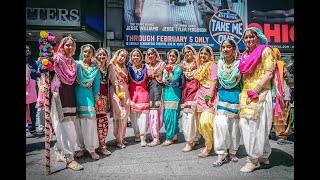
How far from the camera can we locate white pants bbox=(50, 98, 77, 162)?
3332mm

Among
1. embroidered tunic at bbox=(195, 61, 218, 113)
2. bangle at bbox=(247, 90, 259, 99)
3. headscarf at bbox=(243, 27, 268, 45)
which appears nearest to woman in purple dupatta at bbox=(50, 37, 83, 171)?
embroidered tunic at bbox=(195, 61, 218, 113)

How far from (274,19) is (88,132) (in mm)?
11739

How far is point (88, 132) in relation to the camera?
368 cm

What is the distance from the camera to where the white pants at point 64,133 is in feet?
10.9

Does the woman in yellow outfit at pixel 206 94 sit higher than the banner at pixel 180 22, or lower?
lower

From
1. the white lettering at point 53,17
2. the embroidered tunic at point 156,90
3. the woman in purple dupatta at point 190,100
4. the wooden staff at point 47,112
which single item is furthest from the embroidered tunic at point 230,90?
the white lettering at point 53,17

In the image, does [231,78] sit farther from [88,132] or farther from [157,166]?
[88,132]

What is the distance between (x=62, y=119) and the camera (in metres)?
3.36

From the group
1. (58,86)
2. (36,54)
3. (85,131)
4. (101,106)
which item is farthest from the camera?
(36,54)

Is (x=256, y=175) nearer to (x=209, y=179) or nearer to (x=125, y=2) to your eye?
(x=209, y=179)

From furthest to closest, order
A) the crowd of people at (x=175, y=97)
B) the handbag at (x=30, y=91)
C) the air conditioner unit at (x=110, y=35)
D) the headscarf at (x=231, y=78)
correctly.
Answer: the air conditioner unit at (x=110, y=35) → the handbag at (x=30, y=91) → the headscarf at (x=231, y=78) → the crowd of people at (x=175, y=97)

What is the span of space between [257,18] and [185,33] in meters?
3.65

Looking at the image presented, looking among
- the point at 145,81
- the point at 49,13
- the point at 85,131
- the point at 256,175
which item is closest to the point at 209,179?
the point at 256,175

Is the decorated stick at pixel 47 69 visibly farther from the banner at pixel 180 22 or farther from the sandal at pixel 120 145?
the banner at pixel 180 22
